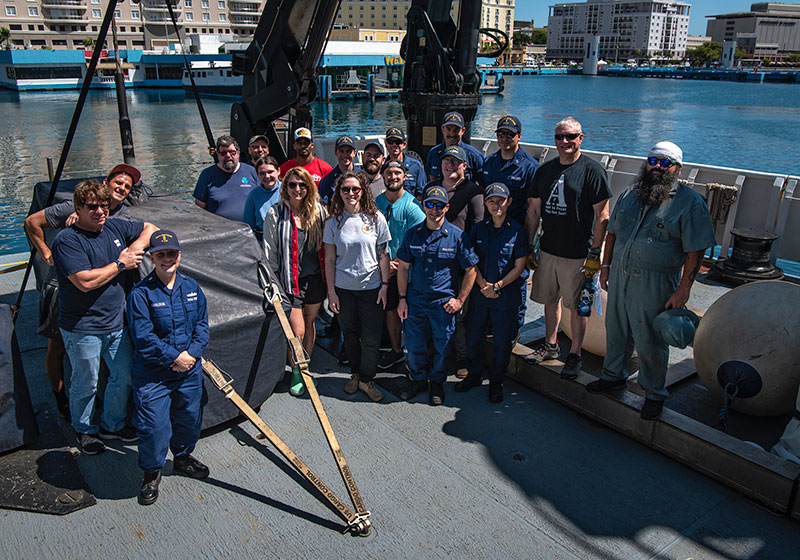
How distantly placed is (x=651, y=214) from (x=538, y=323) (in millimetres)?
2603

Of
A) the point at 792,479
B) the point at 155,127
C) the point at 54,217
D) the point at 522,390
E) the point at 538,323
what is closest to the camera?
the point at 792,479

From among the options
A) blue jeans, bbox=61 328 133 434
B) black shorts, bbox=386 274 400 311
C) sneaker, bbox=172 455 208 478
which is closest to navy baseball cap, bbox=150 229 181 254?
blue jeans, bbox=61 328 133 434

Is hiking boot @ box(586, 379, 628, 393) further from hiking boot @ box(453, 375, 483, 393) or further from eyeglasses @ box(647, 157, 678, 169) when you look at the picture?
eyeglasses @ box(647, 157, 678, 169)

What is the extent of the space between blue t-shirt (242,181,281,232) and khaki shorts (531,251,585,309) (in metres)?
2.47

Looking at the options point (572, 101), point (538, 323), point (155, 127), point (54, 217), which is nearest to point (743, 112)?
point (572, 101)

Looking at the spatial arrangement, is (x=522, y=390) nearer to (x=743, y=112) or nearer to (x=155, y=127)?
(x=155, y=127)

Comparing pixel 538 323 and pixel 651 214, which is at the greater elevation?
pixel 651 214

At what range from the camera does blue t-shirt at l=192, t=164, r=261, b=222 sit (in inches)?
230

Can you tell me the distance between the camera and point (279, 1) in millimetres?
6957

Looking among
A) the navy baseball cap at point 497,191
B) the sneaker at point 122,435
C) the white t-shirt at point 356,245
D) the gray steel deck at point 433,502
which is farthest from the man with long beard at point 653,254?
the sneaker at point 122,435

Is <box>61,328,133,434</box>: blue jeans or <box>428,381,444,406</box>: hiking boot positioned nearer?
<box>61,328,133,434</box>: blue jeans

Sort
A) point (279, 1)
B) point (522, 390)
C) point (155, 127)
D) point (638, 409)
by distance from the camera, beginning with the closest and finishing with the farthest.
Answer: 1. point (638, 409)
2. point (522, 390)
3. point (279, 1)
4. point (155, 127)

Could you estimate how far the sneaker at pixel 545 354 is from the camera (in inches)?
195

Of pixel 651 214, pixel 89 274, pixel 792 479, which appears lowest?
pixel 792 479
